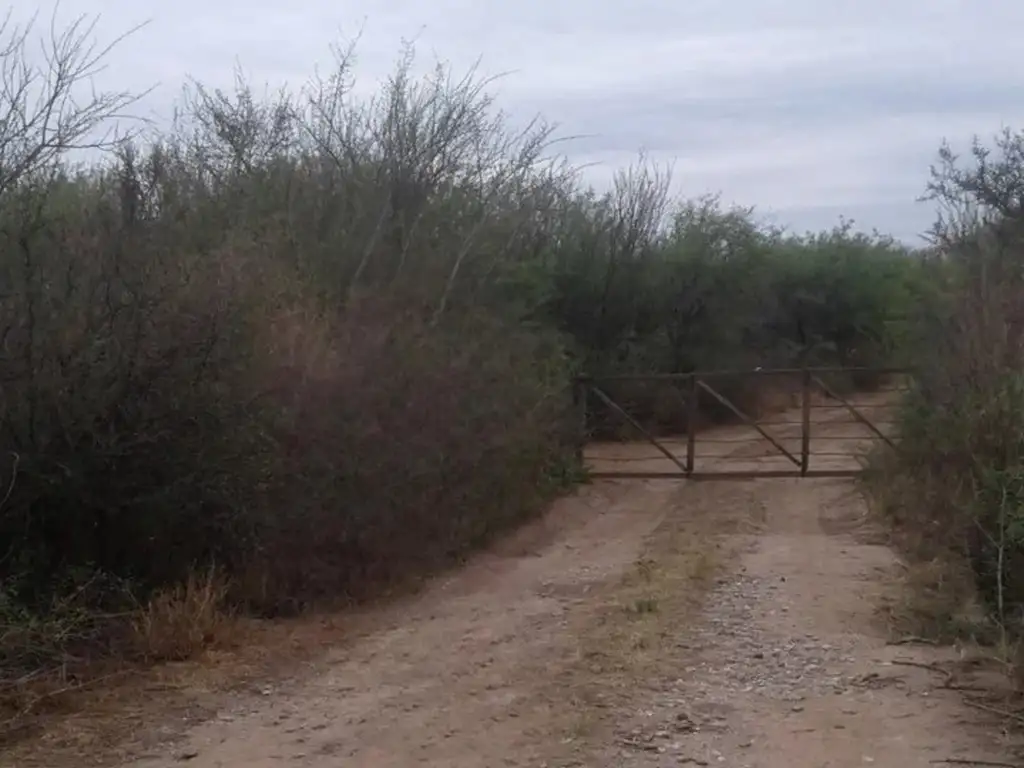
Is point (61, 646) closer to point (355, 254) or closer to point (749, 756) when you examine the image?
point (749, 756)

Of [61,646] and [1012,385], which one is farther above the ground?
[1012,385]

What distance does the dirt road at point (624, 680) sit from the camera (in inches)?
275

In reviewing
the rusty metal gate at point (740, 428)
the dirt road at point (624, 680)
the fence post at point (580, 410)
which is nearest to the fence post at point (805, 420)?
the rusty metal gate at point (740, 428)

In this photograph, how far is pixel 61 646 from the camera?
859cm

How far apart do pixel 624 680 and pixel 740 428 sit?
60.4 feet

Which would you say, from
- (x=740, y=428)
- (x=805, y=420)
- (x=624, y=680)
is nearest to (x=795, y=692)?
(x=624, y=680)

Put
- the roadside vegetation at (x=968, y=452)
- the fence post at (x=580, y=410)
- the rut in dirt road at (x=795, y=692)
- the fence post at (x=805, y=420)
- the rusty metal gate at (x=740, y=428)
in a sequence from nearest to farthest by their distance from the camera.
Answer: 1. the rut in dirt road at (x=795, y=692)
2. the roadside vegetation at (x=968, y=452)
3. the fence post at (x=805, y=420)
4. the rusty metal gate at (x=740, y=428)
5. the fence post at (x=580, y=410)

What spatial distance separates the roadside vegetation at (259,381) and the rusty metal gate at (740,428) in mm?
1699

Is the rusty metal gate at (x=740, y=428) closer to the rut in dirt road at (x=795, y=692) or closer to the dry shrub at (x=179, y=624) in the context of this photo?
the rut in dirt road at (x=795, y=692)

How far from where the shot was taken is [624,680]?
8320 mm

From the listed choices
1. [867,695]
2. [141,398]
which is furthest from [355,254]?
[867,695]

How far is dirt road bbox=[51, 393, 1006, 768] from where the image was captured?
6973 millimetres

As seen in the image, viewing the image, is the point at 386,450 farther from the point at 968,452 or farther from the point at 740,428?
the point at 740,428

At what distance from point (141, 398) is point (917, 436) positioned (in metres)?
10.7
